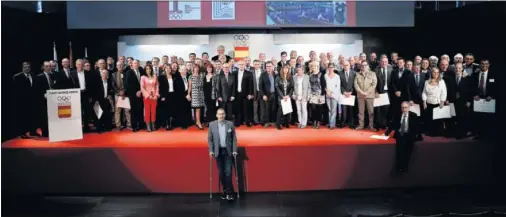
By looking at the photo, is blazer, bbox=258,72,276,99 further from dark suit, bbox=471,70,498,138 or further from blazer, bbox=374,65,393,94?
dark suit, bbox=471,70,498,138

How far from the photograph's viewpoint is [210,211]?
773cm

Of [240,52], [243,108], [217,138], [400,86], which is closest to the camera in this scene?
[217,138]

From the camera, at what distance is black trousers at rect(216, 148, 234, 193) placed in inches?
318

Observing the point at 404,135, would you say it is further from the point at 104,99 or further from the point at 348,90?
the point at 104,99

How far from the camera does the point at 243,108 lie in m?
10.5

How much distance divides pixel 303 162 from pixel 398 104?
8.04ft

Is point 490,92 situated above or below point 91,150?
above

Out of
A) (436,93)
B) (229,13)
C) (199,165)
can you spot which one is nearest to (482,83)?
(436,93)

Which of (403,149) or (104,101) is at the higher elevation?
(104,101)

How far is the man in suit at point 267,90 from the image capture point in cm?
1014

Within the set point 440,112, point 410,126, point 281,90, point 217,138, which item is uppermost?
point 281,90

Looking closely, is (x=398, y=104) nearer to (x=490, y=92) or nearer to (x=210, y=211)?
(x=490, y=92)

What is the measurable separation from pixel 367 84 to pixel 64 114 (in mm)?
5788

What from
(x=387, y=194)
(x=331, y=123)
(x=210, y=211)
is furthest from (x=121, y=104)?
(x=387, y=194)
